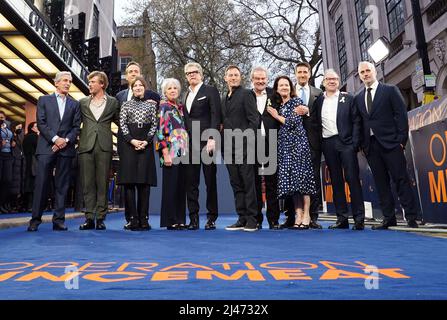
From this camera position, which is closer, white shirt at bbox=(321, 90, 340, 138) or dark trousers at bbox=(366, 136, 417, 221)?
dark trousers at bbox=(366, 136, 417, 221)

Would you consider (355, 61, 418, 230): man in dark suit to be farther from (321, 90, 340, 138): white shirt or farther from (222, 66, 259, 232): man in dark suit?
(222, 66, 259, 232): man in dark suit

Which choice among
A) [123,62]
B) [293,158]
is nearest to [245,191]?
[293,158]

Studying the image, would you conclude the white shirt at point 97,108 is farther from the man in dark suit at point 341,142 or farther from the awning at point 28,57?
the awning at point 28,57

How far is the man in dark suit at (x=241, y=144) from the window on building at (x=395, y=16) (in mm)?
12437

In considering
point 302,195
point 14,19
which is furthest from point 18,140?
point 302,195

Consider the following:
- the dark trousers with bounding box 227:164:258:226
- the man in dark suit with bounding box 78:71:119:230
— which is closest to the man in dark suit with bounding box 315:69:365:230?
the dark trousers with bounding box 227:164:258:226

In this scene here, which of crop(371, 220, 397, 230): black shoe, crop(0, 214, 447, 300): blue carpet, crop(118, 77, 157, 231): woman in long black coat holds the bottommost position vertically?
crop(0, 214, 447, 300): blue carpet

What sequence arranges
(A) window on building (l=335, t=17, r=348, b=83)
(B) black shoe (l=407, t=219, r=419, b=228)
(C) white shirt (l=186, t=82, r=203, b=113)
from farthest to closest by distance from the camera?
(A) window on building (l=335, t=17, r=348, b=83), (C) white shirt (l=186, t=82, r=203, b=113), (B) black shoe (l=407, t=219, r=419, b=228)

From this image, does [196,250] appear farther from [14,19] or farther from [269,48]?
[269,48]

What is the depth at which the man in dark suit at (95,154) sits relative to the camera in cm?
509

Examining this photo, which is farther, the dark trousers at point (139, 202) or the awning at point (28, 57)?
the awning at point (28, 57)

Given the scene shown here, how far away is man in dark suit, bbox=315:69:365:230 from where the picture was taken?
196 inches

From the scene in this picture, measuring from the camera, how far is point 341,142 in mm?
5008

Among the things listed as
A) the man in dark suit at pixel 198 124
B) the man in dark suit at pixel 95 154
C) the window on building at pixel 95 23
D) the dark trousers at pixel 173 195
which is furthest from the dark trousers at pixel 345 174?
the window on building at pixel 95 23
